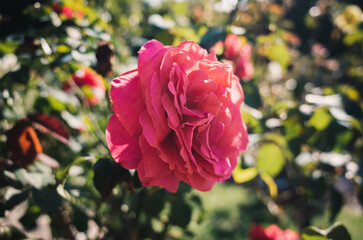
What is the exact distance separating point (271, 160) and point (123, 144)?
708mm

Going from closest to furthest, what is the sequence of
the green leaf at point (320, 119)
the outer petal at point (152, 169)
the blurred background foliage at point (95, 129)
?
the outer petal at point (152, 169)
the blurred background foliage at point (95, 129)
the green leaf at point (320, 119)

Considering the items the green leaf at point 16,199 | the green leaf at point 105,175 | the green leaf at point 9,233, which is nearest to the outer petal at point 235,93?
the green leaf at point 105,175

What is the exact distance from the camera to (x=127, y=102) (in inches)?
18.4

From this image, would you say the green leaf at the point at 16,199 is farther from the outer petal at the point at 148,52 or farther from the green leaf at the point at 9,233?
the outer petal at the point at 148,52

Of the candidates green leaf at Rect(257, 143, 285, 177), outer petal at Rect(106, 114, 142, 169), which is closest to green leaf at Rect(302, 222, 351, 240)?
green leaf at Rect(257, 143, 285, 177)

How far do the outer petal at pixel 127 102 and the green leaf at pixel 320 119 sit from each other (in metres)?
0.69

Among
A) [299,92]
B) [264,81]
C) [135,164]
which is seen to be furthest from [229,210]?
[135,164]

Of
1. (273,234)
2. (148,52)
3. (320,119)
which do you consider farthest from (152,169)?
(273,234)

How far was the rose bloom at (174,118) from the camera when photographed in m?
0.46

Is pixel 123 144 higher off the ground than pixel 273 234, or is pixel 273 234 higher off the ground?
pixel 123 144

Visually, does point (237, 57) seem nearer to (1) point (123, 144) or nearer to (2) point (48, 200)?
(1) point (123, 144)

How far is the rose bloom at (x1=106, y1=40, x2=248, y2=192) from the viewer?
456 mm

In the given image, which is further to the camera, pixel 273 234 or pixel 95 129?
pixel 273 234

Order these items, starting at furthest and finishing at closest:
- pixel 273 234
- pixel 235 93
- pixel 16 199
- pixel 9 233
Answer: pixel 273 234 → pixel 9 233 → pixel 16 199 → pixel 235 93
